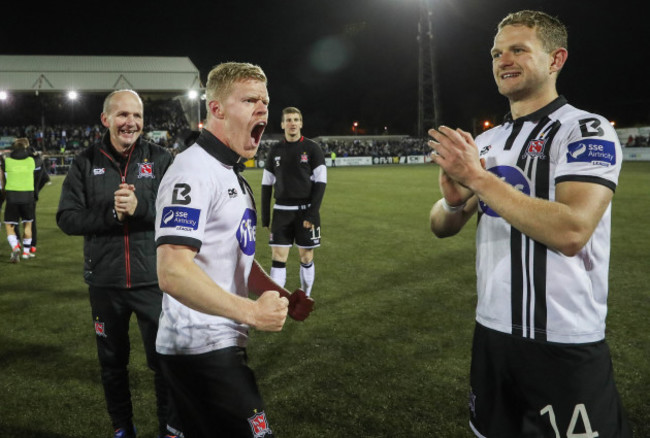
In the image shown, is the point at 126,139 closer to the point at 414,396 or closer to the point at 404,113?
the point at 414,396

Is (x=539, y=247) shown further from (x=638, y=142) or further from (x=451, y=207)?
(x=638, y=142)

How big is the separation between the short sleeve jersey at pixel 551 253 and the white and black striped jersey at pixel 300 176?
4.91 metres

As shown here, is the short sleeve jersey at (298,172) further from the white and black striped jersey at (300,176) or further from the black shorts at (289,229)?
the black shorts at (289,229)

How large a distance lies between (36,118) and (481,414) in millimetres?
60906

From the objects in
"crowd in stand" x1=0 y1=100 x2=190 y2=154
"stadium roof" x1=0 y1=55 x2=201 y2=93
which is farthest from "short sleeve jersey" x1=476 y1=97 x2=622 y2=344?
"stadium roof" x1=0 y1=55 x2=201 y2=93

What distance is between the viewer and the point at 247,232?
229 centimetres

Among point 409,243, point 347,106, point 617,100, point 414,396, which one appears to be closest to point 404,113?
point 347,106

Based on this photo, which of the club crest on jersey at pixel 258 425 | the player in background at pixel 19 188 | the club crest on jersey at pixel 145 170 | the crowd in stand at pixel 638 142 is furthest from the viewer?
the crowd in stand at pixel 638 142

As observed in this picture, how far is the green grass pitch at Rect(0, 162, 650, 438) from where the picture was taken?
373cm

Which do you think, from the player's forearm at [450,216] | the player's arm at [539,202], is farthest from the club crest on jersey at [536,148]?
the player's forearm at [450,216]

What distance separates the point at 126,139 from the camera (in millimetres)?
3551

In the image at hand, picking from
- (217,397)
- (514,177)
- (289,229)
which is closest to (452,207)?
(514,177)

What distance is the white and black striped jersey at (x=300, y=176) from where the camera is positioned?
7.13 meters

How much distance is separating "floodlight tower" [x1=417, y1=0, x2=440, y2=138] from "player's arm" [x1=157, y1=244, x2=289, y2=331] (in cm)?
5095
